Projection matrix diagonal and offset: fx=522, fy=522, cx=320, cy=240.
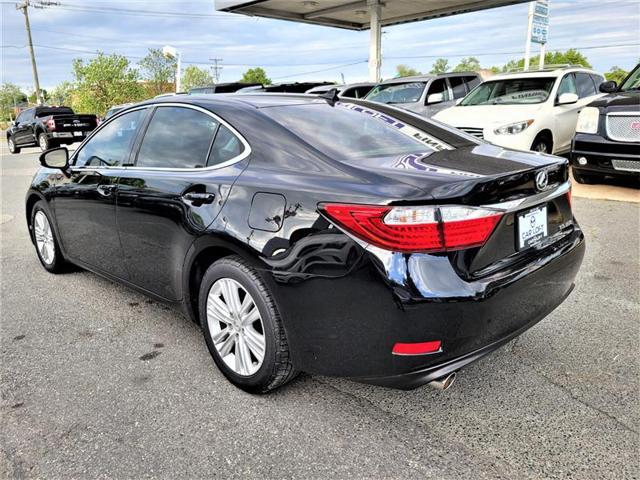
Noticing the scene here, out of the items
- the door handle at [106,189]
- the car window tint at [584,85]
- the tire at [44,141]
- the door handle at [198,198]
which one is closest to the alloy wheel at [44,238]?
the door handle at [106,189]

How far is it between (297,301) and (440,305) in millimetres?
622

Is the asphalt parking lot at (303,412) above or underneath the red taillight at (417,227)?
underneath

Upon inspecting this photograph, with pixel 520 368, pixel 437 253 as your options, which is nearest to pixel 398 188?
pixel 437 253

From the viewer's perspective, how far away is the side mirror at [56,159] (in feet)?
13.8

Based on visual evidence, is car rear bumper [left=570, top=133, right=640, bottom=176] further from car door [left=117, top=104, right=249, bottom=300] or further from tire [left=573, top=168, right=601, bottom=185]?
car door [left=117, top=104, right=249, bottom=300]

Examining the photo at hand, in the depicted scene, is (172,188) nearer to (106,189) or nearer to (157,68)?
(106,189)

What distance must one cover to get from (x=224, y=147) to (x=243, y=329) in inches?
39.2

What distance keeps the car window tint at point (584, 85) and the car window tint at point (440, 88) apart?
2770 mm

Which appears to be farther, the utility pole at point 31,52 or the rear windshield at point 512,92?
the utility pole at point 31,52

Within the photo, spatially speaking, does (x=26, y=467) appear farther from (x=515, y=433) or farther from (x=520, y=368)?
(x=520, y=368)

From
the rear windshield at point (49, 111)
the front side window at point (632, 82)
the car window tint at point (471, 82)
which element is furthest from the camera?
the rear windshield at point (49, 111)

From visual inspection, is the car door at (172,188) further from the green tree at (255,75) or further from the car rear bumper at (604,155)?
the green tree at (255,75)

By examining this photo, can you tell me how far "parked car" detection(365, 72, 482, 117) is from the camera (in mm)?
11124

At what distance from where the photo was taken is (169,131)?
3293 millimetres
